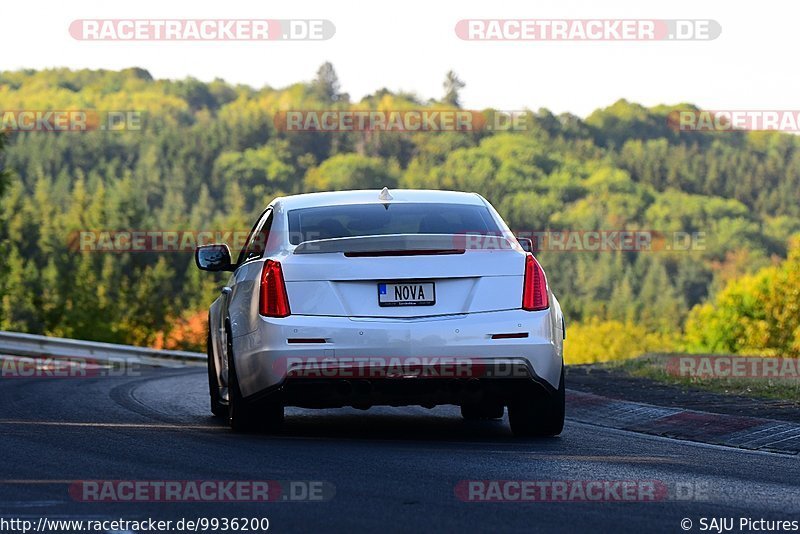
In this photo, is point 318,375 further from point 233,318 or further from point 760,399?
point 760,399

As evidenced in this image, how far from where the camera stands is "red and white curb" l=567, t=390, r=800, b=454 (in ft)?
34.5

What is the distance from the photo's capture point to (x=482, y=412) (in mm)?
12328

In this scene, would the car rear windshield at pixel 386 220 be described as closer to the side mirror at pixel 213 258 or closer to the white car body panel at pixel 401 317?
the white car body panel at pixel 401 317

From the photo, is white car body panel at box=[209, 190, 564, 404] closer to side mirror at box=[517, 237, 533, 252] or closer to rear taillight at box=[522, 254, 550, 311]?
rear taillight at box=[522, 254, 550, 311]

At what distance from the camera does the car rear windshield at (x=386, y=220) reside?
1017 cm

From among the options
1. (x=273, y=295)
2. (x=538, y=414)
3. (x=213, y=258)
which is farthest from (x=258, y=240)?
(x=538, y=414)

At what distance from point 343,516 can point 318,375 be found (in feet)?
10.2

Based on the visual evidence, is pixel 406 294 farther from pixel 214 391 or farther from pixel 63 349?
pixel 63 349

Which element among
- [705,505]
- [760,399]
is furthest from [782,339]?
[705,505]

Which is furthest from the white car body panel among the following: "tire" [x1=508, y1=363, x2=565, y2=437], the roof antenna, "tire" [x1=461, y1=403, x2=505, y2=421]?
→ "tire" [x1=461, y1=403, x2=505, y2=421]

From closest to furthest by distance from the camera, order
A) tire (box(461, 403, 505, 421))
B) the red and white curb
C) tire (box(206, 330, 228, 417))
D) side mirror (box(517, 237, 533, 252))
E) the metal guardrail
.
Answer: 1. the red and white curb
2. side mirror (box(517, 237, 533, 252))
3. tire (box(206, 330, 228, 417))
4. tire (box(461, 403, 505, 421))
5. the metal guardrail

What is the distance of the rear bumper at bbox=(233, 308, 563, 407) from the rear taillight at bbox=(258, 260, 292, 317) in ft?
0.24

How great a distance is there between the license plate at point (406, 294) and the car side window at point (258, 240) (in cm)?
128

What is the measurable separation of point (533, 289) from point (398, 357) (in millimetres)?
1067
